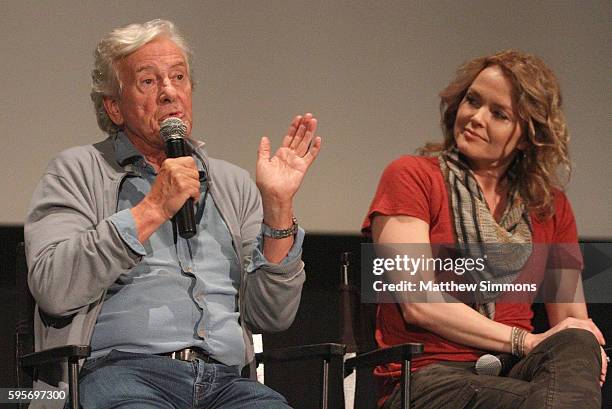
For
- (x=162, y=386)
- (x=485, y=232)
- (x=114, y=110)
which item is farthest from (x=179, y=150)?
(x=485, y=232)

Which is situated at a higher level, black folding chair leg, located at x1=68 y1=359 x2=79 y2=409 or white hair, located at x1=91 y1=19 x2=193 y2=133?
white hair, located at x1=91 y1=19 x2=193 y2=133

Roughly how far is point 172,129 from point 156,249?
0.28m

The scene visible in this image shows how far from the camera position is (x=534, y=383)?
2.27 m

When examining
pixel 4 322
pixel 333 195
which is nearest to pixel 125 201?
pixel 4 322

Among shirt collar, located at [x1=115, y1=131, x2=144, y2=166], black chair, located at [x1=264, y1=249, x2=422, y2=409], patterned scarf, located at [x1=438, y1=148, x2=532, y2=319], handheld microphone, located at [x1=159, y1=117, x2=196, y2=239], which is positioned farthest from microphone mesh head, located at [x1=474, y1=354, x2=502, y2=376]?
shirt collar, located at [x1=115, y1=131, x2=144, y2=166]

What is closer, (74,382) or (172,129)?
(74,382)

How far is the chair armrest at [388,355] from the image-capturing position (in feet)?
7.45

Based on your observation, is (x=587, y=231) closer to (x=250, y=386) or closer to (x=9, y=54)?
(x=250, y=386)

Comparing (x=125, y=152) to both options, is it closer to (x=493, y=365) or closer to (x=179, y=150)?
(x=179, y=150)

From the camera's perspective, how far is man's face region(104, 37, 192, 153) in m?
2.47

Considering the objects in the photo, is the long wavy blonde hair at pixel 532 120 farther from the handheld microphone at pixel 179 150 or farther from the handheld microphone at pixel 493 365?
the handheld microphone at pixel 179 150

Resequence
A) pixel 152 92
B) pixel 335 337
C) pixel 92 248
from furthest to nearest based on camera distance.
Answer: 1. pixel 335 337
2. pixel 152 92
3. pixel 92 248

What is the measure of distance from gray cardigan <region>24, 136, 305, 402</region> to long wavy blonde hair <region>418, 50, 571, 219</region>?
677 mm

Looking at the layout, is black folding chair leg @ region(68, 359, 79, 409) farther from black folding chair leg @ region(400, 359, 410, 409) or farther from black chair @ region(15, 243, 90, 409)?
black folding chair leg @ region(400, 359, 410, 409)
